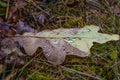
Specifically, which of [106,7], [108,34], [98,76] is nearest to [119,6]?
[106,7]

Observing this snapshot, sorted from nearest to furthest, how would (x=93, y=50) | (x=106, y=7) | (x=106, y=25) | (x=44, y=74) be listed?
(x=44, y=74) → (x=93, y=50) → (x=106, y=25) → (x=106, y=7)

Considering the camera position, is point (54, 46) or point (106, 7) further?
point (106, 7)

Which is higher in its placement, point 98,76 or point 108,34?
point 108,34

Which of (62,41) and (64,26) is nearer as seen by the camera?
(62,41)

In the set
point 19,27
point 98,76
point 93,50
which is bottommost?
point 98,76

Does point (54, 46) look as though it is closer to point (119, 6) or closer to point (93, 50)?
Answer: point (93, 50)

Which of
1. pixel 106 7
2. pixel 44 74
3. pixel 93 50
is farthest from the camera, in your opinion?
pixel 106 7

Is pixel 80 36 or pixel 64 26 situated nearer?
pixel 80 36
